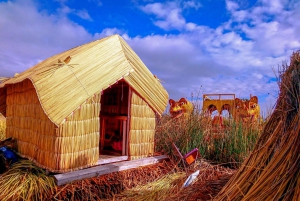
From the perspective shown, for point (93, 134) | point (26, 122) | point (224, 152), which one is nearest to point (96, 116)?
point (93, 134)

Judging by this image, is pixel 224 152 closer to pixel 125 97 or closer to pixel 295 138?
pixel 125 97

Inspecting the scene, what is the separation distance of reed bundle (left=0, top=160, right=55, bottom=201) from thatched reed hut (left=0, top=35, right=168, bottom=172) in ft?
0.68

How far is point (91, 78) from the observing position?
4844 millimetres

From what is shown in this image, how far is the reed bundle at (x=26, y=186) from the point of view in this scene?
4.12m

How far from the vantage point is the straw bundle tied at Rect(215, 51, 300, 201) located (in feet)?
6.11

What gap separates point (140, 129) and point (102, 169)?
3.96ft

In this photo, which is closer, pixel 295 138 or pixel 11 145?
pixel 295 138

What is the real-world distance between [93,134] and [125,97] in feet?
7.74

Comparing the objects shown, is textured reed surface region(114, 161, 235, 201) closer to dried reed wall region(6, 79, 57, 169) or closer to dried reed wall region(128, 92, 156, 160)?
dried reed wall region(128, 92, 156, 160)

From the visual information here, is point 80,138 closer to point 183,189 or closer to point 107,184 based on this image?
point 107,184

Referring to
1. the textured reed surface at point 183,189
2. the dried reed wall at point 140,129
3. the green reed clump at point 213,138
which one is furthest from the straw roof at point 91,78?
the textured reed surface at point 183,189

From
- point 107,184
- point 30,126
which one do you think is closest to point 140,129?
point 107,184

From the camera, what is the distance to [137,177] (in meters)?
5.15

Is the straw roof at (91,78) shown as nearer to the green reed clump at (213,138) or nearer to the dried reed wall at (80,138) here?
the dried reed wall at (80,138)
